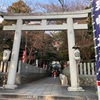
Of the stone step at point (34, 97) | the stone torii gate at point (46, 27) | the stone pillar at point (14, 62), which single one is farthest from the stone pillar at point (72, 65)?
the stone pillar at point (14, 62)

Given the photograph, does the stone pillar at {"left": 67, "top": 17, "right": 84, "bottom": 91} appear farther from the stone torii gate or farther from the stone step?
the stone step

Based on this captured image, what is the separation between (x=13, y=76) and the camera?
895 centimetres

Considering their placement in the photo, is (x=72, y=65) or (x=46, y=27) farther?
(x=46, y=27)

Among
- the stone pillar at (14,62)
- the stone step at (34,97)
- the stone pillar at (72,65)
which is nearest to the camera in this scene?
the stone step at (34,97)

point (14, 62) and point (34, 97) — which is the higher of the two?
point (14, 62)

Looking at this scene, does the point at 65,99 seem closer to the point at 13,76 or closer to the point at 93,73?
the point at 13,76

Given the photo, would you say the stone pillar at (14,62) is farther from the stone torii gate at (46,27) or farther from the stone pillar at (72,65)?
the stone pillar at (72,65)

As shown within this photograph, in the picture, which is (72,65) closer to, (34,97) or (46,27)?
(46,27)

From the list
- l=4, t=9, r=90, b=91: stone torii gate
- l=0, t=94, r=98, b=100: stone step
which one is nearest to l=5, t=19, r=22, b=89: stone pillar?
l=4, t=9, r=90, b=91: stone torii gate

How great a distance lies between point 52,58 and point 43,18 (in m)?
22.3

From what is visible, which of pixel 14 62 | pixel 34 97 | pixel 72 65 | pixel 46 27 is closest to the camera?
pixel 34 97

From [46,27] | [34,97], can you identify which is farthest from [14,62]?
[34,97]

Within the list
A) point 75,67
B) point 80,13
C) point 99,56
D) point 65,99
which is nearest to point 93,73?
point 75,67

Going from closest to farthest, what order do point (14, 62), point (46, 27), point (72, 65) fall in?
point (72, 65) < point (14, 62) < point (46, 27)
